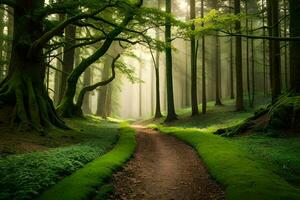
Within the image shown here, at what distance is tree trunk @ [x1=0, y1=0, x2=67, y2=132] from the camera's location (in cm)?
1603

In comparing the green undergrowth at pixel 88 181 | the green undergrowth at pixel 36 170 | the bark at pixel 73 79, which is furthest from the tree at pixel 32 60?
the bark at pixel 73 79

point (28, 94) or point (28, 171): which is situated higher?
point (28, 94)

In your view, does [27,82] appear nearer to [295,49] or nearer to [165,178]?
[165,178]

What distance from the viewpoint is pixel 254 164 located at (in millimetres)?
10781

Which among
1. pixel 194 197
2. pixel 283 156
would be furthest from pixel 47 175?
pixel 283 156

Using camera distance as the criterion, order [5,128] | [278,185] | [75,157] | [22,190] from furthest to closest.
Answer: [5,128] → [75,157] → [278,185] → [22,190]

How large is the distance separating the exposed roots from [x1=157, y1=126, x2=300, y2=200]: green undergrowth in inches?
318

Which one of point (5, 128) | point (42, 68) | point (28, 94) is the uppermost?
point (42, 68)

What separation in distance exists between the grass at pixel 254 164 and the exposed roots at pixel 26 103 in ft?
25.6

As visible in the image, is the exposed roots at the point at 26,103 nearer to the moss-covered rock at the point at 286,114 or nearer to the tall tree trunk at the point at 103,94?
the moss-covered rock at the point at 286,114

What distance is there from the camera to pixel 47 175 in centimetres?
869

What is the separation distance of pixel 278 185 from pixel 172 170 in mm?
4230

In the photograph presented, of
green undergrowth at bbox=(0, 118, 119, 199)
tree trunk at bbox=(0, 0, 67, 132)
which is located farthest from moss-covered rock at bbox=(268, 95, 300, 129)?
tree trunk at bbox=(0, 0, 67, 132)

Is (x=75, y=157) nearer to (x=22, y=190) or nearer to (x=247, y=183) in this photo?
(x=22, y=190)
